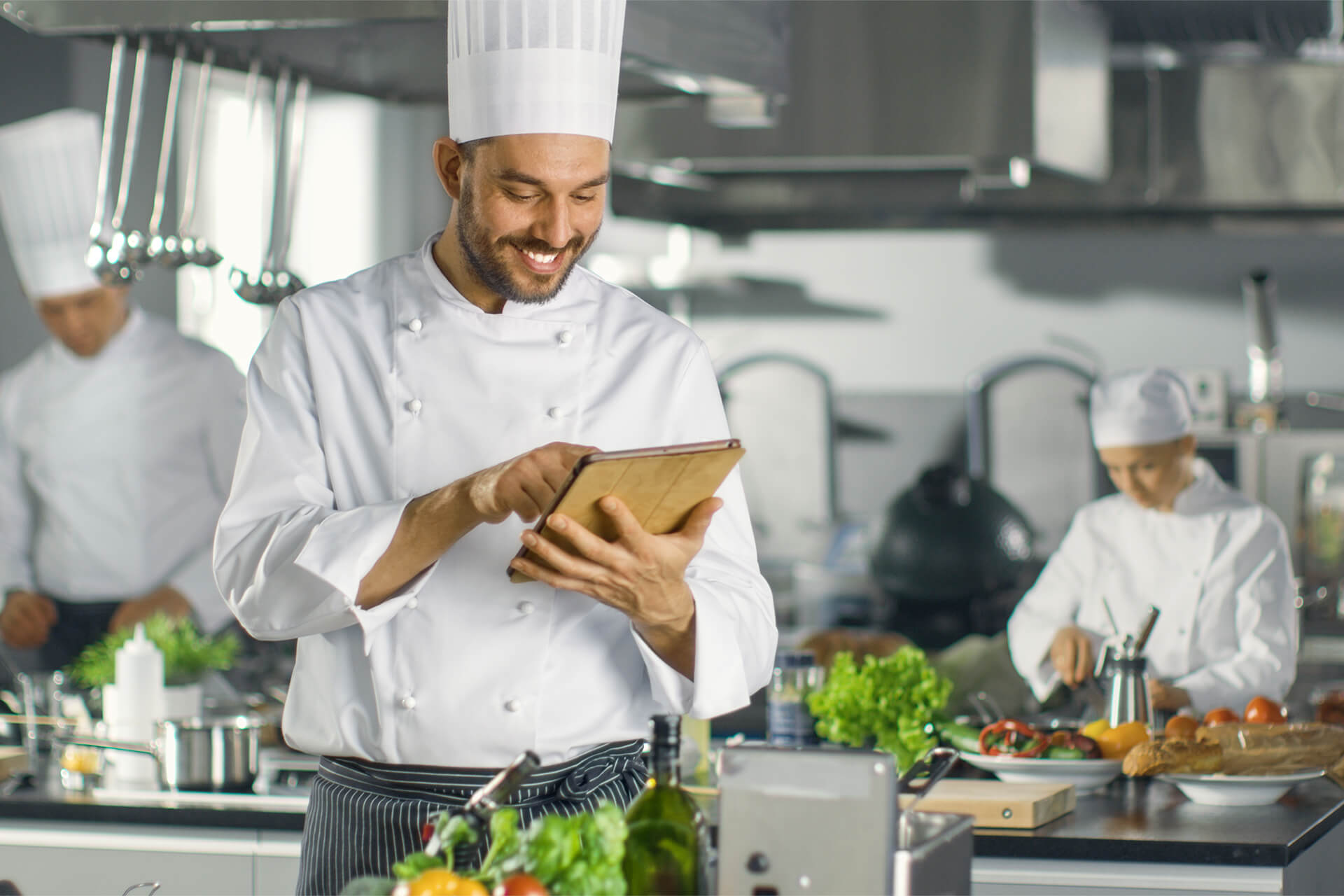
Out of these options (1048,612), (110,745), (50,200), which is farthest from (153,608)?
(1048,612)

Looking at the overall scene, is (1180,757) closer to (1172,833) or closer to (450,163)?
(1172,833)

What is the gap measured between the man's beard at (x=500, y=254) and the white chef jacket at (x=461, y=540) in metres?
0.06

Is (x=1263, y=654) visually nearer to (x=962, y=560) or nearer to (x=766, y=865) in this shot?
(x=962, y=560)

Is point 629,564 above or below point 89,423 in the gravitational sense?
below

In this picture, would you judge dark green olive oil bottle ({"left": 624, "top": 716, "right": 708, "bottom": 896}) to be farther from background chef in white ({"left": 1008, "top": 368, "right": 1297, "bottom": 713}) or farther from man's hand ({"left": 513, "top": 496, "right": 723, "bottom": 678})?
background chef in white ({"left": 1008, "top": 368, "right": 1297, "bottom": 713})

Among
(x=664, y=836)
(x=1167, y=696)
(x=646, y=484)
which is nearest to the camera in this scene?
(x=664, y=836)

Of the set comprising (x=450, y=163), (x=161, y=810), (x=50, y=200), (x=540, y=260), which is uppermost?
(x=50, y=200)

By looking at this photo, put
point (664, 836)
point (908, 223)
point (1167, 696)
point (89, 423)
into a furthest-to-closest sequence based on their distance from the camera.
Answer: point (908, 223) → point (89, 423) → point (1167, 696) → point (664, 836)

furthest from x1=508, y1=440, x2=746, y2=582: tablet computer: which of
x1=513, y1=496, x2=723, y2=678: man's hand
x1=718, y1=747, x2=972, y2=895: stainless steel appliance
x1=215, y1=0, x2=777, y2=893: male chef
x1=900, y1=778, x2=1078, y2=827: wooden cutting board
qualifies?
x1=900, y1=778, x2=1078, y2=827: wooden cutting board

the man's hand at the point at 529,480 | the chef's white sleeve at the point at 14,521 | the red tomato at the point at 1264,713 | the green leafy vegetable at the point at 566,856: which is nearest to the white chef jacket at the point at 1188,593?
the red tomato at the point at 1264,713

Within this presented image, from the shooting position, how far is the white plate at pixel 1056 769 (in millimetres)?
2338

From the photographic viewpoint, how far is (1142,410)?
3.37 m

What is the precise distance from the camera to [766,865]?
120 cm

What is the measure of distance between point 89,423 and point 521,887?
3466 millimetres
